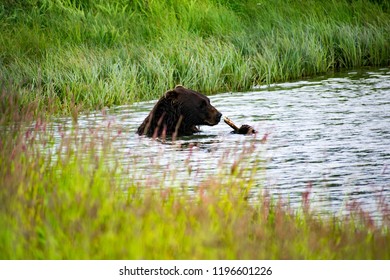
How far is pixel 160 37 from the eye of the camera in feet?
61.4

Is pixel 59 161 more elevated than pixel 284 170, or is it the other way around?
pixel 59 161

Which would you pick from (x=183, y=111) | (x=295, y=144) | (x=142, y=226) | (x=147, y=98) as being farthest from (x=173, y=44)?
(x=142, y=226)

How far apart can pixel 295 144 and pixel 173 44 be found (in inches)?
289

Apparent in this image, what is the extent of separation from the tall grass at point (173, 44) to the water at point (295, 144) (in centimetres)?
91

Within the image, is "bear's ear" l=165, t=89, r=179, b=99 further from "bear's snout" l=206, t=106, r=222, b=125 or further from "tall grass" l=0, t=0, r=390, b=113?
"tall grass" l=0, t=0, r=390, b=113

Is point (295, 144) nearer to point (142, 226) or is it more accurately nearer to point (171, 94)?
point (171, 94)

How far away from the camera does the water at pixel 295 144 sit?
860 centimetres

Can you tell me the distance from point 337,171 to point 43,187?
410 centimetres

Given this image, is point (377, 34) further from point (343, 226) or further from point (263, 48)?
point (343, 226)

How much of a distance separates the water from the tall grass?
909 mm

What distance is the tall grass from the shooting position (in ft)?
53.2

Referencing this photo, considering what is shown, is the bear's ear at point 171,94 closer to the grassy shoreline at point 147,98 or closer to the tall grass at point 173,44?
the grassy shoreline at point 147,98
